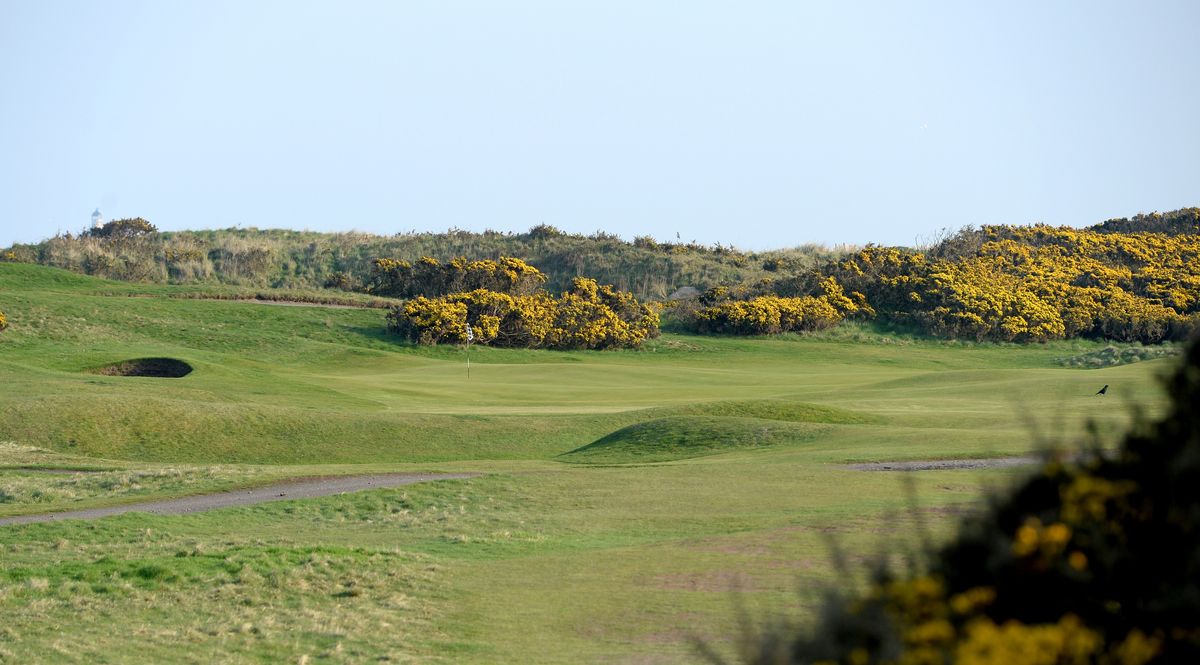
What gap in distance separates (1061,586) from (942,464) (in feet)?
66.7

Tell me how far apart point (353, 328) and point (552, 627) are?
163 ft

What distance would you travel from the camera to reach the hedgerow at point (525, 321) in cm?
5897

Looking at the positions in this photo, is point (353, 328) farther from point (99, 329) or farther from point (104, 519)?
point (104, 519)

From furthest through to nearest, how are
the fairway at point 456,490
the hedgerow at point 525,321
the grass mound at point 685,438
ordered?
the hedgerow at point 525,321, the grass mound at point 685,438, the fairway at point 456,490

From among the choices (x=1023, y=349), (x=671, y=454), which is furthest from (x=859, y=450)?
(x=1023, y=349)

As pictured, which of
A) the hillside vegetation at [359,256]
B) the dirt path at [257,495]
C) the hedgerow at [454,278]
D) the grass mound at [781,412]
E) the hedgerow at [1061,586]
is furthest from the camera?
the hillside vegetation at [359,256]

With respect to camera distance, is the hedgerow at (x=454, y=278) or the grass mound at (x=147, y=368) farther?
the hedgerow at (x=454, y=278)

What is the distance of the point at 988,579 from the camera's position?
337 cm

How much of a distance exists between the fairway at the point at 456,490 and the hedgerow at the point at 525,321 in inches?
214

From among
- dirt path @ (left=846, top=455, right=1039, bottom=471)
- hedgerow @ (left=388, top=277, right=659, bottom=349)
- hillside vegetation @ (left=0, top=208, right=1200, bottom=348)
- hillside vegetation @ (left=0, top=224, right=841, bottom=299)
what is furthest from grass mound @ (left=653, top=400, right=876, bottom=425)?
hillside vegetation @ (left=0, top=224, right=841, bottom=299)

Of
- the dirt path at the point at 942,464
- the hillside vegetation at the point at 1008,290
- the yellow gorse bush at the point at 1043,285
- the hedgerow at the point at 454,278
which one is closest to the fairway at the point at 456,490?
the dirt path at the point at 942,464

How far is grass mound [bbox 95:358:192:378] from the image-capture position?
42.0 meters

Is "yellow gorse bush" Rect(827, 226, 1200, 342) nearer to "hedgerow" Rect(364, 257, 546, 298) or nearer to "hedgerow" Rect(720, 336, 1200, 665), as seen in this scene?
"hedgerow" Rect(364, 257, 546, 298)

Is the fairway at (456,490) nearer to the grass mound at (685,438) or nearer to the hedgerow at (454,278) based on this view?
the grass mound at (685,438)
